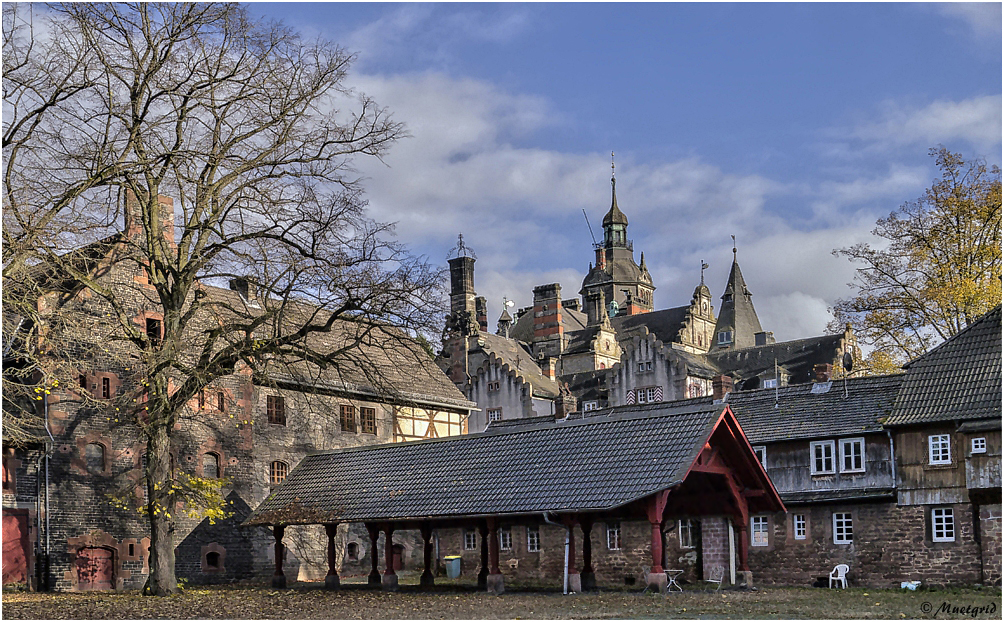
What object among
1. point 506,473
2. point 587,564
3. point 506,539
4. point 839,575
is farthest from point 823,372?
point 506,473

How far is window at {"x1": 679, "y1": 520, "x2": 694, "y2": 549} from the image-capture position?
3709 centimetres

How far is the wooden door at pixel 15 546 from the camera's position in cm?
3059

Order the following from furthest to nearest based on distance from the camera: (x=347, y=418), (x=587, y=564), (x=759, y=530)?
(x=347, y=418) → (x=759, y=530) → (x=587, y=564)

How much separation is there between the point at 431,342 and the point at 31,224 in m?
8.90

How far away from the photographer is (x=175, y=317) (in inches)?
1085

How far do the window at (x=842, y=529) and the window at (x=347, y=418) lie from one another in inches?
707

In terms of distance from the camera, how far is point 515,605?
22.6 meters

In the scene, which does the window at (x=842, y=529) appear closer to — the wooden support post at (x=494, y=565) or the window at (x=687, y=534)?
the window at (x=687, y=534)

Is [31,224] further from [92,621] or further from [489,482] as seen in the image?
[489,482]

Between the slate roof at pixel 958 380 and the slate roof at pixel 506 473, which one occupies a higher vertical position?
the slate roof at pixel 958 380

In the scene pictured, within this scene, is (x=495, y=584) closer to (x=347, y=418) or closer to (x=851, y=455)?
(x=851, y=455)

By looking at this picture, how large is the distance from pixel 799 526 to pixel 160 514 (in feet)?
61.3

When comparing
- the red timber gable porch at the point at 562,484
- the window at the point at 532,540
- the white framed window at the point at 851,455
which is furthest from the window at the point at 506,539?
the white framed window at the point at 851,455

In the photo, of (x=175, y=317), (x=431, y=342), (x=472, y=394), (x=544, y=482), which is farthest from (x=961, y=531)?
(x=472, y=394)
